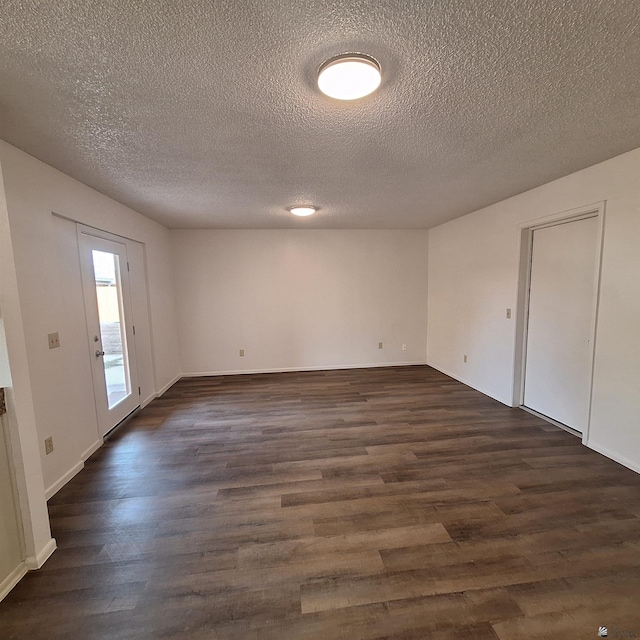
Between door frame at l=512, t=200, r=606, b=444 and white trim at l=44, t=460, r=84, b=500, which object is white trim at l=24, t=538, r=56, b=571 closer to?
white trim at l=44, t=460, r=84, b=500

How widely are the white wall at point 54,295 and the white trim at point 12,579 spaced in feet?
2.37

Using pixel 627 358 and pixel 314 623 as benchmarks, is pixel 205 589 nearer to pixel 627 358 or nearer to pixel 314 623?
pixel 314 623

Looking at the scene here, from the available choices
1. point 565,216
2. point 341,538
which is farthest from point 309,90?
point 565,216

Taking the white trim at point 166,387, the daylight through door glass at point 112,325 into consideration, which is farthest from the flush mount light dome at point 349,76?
the white trim at point 166,387

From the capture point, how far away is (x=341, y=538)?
5.76 feet

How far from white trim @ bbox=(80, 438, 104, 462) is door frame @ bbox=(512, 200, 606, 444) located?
177 inches

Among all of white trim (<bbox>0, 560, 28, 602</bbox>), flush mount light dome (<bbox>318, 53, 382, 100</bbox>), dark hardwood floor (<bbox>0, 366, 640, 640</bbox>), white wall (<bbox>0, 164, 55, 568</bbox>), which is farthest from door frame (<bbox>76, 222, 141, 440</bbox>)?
flush mount light dome (<bbox>318, 53, 382, 100</bbox>)

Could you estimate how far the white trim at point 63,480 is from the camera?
214 centimetres

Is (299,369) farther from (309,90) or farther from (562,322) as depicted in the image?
(309,90)

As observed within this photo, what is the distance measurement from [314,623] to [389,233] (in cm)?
511

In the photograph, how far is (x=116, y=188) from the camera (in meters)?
2.86

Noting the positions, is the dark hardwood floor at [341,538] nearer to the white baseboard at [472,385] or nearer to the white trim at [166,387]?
the white baseboard at [472,385]

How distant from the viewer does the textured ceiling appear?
109cm

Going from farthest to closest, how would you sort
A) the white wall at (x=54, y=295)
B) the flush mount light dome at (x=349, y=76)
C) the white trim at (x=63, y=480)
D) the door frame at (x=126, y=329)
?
the door frame at (x=126, y=329) < the white trim at (x=63, y=480) < the white wall at (x=54, y=295) < the flush mount light dome at (x=349, y=76)
